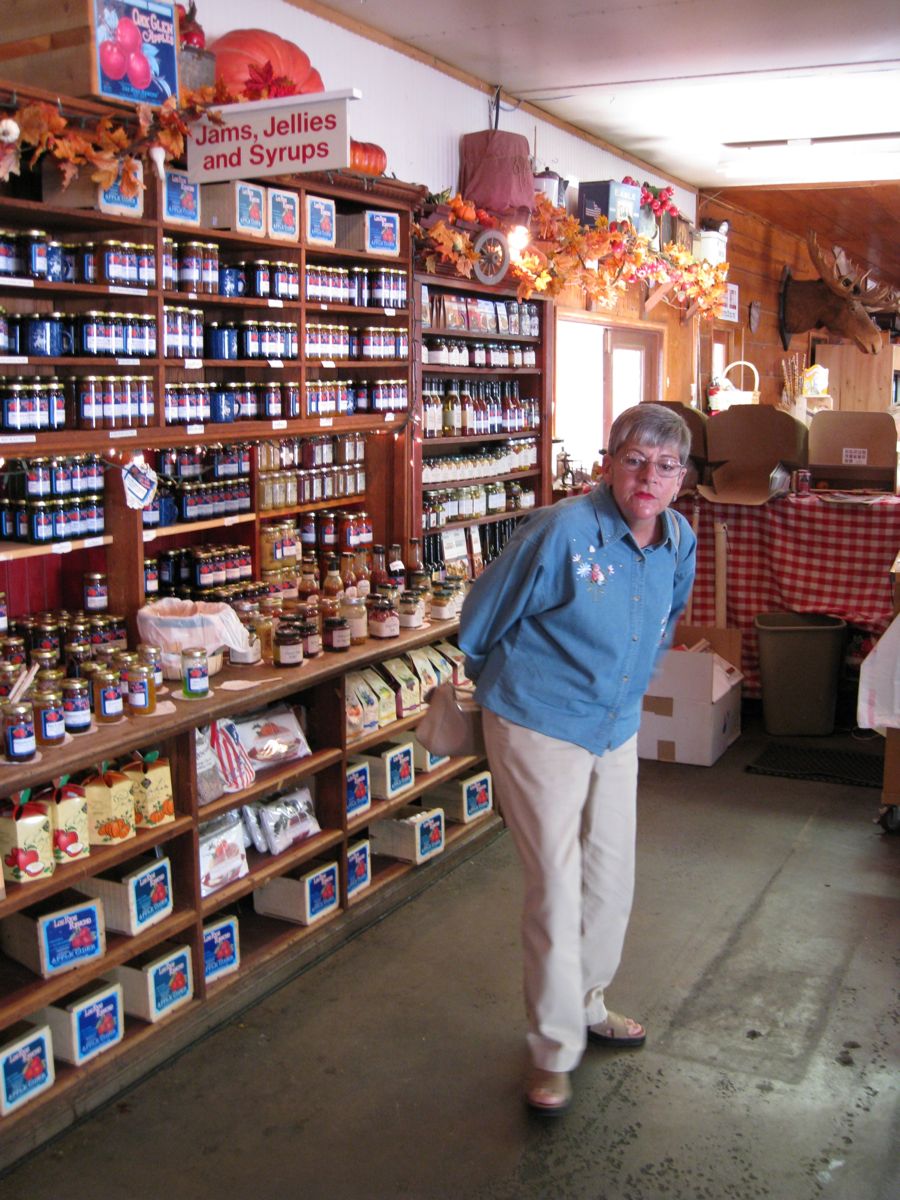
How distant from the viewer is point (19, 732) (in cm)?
295

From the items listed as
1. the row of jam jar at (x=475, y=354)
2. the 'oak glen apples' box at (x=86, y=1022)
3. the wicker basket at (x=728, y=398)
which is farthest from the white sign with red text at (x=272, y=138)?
the wicker basket at (x=728, y=398)

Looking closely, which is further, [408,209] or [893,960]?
[408,209]

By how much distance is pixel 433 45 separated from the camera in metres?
5.83

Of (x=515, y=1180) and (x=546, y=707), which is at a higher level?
(x=546, y=707)

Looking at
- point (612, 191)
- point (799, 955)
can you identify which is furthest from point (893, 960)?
point (612, 191)

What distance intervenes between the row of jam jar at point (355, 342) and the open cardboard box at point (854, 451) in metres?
3.42

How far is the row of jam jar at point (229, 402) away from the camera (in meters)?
4.03

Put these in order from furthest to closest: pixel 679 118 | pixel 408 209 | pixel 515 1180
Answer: pixel 679 118
pixel 408 209
pixel 515 1180

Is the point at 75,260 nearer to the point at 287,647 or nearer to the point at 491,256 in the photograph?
the point at 287,647

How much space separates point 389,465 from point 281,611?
1.27 metres

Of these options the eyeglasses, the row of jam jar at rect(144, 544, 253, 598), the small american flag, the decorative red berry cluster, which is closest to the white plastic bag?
the small american flag

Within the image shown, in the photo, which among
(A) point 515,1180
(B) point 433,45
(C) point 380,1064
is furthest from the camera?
(B) point 433,45

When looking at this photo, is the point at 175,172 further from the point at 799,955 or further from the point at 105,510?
the point at 799,955

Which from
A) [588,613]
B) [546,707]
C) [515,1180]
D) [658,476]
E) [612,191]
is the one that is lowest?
[515,1180]
